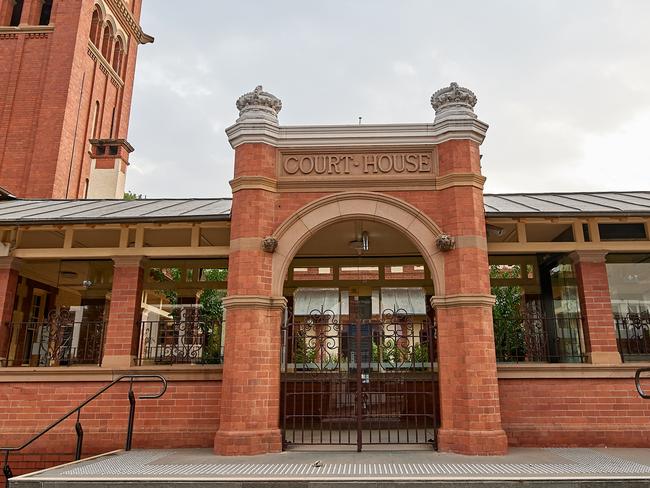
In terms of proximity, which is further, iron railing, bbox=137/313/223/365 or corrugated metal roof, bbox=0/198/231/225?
corrugated metal roof, bbox=0/198/231/225

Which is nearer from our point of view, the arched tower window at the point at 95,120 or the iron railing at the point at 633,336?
the iron railing at the point at 633,336

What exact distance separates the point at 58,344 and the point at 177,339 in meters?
2.51

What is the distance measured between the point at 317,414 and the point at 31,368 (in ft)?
18.3

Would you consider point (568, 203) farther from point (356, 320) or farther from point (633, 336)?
point (356, 320)

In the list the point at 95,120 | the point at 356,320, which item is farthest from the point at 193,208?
the point at 95,120

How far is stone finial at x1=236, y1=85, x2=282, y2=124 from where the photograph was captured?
31.1 ft

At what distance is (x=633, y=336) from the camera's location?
9695 millimetres

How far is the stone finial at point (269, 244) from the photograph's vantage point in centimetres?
886

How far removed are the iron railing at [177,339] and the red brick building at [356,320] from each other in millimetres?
48

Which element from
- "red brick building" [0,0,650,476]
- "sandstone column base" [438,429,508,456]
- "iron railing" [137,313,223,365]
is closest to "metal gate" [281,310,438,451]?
"red brick building" [0,0,650,476]

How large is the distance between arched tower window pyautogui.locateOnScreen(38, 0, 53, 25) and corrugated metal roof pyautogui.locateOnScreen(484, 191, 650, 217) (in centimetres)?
2418

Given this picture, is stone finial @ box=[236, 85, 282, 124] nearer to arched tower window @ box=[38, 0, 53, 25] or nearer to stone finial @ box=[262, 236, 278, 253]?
stone finial @ box=[262, 236, 278, 253]

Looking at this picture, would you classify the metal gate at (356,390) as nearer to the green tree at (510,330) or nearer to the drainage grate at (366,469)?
the green tree at (510,330)

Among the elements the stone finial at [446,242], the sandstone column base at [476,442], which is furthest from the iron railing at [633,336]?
the stone finial at [446,242]
